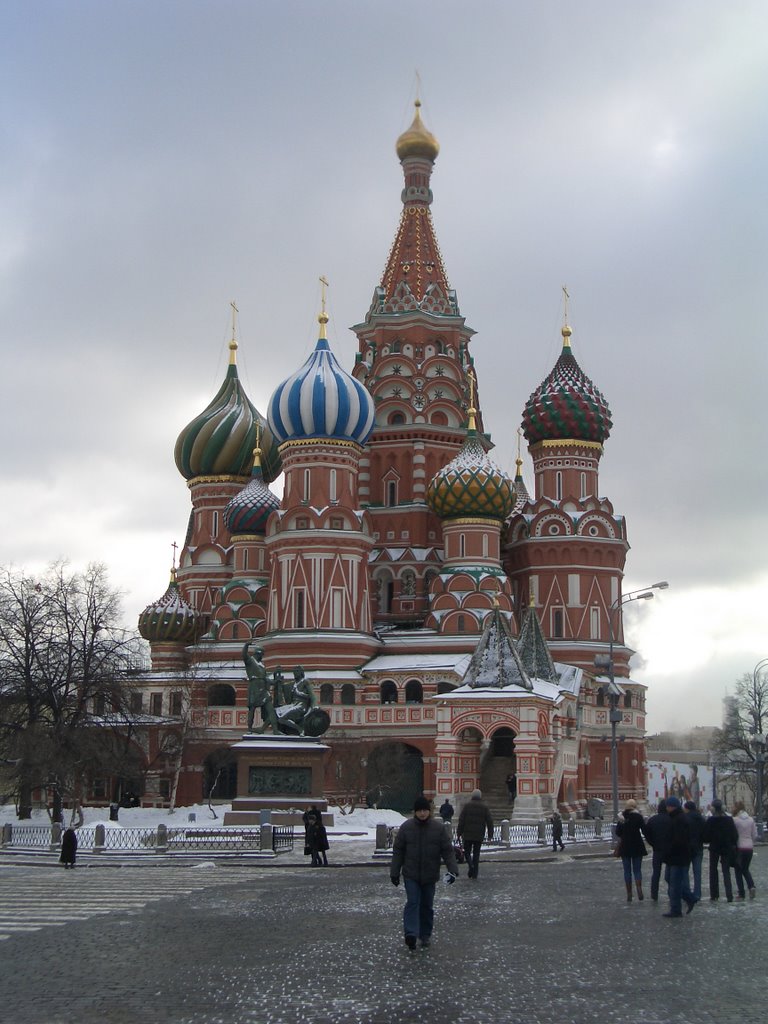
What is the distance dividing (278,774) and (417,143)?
4211cm

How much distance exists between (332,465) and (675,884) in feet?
141

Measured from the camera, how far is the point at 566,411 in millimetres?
62875

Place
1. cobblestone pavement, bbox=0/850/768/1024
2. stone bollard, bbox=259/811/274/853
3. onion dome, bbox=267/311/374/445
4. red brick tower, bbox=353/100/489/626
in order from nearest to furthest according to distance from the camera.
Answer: cobblestone pavement, bbox=0/850/768/1024, stone bollard, bbox=259/811/274/853, onion dome, bbox=267/311/374/445, red brick tower, bbox=353/100/489/626

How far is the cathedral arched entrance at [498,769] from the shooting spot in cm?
4844

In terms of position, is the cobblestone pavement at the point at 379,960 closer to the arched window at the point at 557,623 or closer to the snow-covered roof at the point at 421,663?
the snow-covered roof at the point at 421,663

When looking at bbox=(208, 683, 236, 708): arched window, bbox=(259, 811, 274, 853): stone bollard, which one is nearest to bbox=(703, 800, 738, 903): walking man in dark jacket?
bbox=(259, 811, 274, 853): stone bollard

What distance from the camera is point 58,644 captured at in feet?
139

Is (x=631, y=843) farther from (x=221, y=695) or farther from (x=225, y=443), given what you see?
(x=225, y=443)

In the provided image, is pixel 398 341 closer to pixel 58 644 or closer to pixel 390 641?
pixel 390 641

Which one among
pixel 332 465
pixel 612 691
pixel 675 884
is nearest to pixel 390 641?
pixel 332 465

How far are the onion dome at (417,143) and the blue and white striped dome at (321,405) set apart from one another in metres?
17.4

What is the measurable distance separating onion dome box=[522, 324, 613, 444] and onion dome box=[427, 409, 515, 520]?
5.44 metres

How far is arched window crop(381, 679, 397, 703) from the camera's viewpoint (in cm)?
5497

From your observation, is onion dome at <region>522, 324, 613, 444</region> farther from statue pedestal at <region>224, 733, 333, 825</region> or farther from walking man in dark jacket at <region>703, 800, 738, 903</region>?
walking man in dark jacket at <region>703, 800, 738, 903</region>
